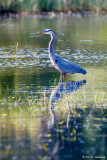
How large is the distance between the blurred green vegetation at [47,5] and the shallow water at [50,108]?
1862cm

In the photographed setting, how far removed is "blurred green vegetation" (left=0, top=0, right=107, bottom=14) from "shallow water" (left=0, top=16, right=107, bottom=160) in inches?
733

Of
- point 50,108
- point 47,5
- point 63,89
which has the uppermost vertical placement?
point 50,108

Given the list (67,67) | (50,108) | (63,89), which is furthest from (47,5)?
(50,108)

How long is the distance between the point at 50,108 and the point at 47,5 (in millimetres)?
27292

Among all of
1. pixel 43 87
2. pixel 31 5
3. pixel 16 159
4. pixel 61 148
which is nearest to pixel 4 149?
pixel 16 159

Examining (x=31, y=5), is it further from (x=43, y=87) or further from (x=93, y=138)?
(x=93, y=138)

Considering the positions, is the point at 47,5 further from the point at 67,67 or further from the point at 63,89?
the point at 63,89

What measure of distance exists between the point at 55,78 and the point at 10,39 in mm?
9201

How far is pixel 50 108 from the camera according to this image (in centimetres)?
836

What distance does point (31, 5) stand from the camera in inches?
1366

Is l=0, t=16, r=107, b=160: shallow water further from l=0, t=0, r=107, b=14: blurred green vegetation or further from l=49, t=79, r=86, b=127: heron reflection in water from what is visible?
l=0, t=0, r=107, b=14: blurred green vegetation

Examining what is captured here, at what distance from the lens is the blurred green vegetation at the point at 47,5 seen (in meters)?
34.0

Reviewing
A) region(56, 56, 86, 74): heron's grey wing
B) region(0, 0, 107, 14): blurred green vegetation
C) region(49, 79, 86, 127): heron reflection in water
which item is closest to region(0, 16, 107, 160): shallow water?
region(49, 79, 86, 127): heron reflection in water

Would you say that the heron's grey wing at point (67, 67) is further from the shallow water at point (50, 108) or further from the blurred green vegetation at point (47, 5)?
the blurred green vegetation at point (47, 5)
